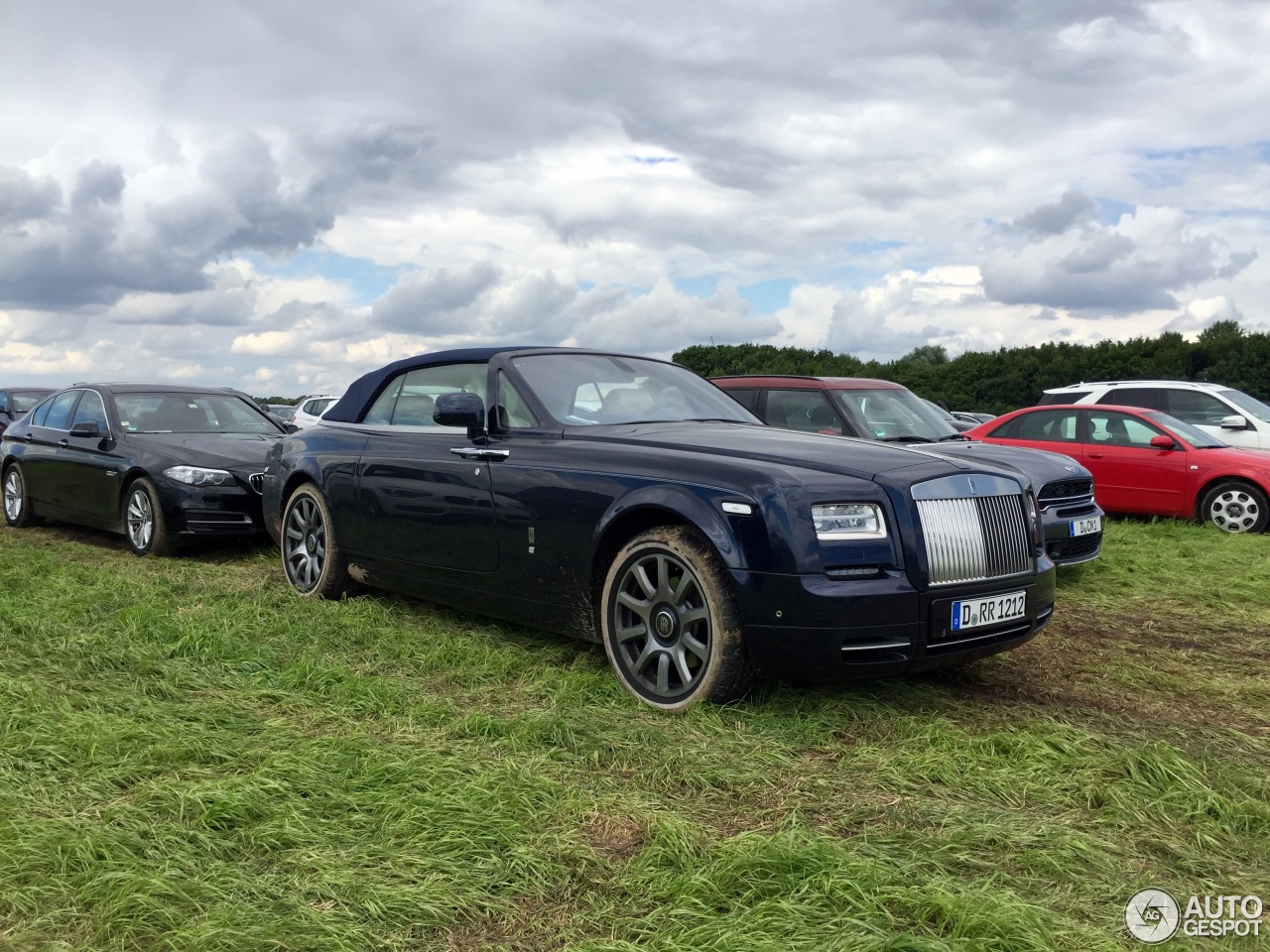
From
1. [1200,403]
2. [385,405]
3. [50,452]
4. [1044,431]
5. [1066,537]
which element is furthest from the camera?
[1200,403]

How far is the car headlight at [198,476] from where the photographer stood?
886 centimetres

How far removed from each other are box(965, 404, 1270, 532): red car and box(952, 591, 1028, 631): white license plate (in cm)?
713

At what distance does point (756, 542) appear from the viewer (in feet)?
14.2

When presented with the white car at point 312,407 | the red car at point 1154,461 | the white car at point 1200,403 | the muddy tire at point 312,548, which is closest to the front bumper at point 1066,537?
the red car at point 1154,461

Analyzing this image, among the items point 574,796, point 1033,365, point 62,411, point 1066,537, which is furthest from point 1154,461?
point 1033,365

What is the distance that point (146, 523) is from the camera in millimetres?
9102

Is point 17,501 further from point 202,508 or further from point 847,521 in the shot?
point 847,521

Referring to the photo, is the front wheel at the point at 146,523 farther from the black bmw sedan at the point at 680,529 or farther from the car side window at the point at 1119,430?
the car side window at the point at 1119,430

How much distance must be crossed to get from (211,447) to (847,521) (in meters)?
6.60

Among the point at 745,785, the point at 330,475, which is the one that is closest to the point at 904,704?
the point at 745,785

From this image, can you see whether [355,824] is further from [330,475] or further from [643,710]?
[330,475]

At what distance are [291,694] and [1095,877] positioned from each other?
10.6 ft

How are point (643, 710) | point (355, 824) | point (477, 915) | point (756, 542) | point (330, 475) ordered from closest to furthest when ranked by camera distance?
point (477, 915) → point (355, 824) → point (756, 542) → point (643, 710) → point (330, 475)

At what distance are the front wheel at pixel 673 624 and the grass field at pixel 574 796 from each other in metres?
0.14
